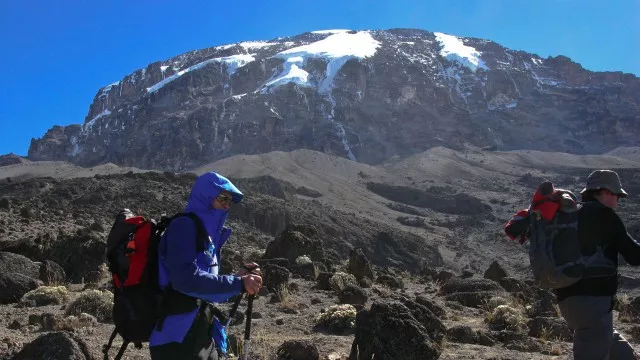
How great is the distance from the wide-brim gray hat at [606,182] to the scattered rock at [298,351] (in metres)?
3.19

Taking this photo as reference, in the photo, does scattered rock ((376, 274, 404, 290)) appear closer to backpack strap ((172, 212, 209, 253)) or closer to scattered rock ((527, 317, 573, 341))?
scattered rock ((527, 317, 573, 341))

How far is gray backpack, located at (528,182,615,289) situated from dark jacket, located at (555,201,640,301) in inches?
1.5

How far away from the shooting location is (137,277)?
295cm

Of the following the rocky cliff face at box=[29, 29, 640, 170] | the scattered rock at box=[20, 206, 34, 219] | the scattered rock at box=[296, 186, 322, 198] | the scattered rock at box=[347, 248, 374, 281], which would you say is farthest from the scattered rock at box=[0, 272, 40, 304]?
the rocky cliff face at box=[29, 29, 640, 170]

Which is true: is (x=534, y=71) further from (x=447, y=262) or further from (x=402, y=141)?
(x=447, y=262)

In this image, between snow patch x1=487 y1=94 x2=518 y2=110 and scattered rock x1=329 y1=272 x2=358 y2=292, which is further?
snow patch x1=487 y1=94 x2=518 y2=110

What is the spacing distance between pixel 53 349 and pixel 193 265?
237cm

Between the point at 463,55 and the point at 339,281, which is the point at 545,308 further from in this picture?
the point at 463,55

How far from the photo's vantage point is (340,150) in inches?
4779

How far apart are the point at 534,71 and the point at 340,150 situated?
292 feet

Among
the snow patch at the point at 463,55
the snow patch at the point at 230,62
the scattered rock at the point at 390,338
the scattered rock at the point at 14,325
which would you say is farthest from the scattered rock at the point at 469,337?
the snow patch at the point at 463,55

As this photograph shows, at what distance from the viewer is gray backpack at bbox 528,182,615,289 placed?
3432mm

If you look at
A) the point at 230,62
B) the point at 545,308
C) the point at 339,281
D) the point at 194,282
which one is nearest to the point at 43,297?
the point at 339,281

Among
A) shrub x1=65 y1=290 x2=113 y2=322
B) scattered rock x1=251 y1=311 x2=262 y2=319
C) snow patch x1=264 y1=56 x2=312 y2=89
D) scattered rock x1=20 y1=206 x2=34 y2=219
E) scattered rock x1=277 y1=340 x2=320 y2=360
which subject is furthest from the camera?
snow patch x1=264 y1=56 x2=312 y2=89
